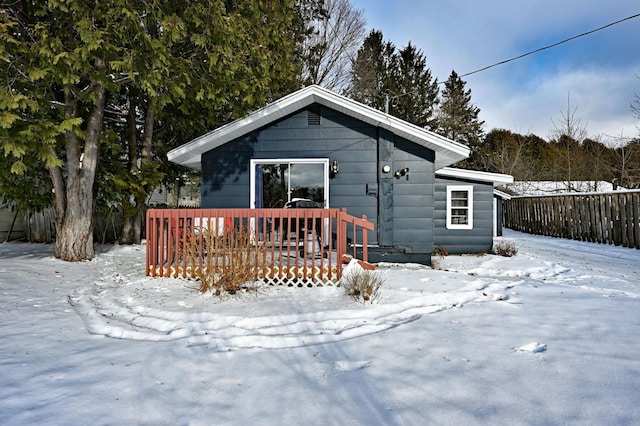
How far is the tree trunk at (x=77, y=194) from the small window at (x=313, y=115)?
175 inches

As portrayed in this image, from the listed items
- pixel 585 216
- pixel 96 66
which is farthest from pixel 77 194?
pixel 585 216

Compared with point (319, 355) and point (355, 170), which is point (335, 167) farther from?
point (319, 355)

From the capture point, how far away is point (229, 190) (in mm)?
7938

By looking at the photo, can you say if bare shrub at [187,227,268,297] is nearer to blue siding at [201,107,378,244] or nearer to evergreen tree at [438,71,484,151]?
blue siding at [201,107,378,244]

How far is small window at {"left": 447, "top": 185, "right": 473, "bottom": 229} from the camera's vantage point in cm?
1034

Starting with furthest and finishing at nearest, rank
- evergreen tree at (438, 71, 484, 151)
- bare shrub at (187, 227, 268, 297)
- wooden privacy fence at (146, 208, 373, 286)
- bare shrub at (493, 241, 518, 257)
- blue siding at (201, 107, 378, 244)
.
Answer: evergreen tree at (438, 71, 484, 151) < bare shrub at (493, 241, 518, 257) < blue siding at (201, 107, 378, 244) < wooden privacy fence at (146, 208, 373, 286) < bare shrub at (187, 227, 268, 297)

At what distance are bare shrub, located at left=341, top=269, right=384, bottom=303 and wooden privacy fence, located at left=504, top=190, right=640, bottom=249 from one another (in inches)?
426

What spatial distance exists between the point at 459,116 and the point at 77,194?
96.7ft

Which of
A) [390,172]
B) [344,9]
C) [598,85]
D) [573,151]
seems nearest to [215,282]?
[390,172]

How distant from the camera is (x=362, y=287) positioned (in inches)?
163

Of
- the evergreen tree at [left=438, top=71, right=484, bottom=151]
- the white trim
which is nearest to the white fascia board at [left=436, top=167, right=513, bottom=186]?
the white trim

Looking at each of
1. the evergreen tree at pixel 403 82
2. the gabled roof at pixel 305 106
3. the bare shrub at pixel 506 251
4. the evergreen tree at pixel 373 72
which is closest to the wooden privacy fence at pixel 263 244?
the gabled roof at pixel 305 106

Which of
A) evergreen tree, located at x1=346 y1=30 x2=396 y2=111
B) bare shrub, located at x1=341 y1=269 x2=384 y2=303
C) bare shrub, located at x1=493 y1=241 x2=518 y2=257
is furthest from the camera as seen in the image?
evergreen tree, located at x1=346 y1=30 x2=396 y2=111

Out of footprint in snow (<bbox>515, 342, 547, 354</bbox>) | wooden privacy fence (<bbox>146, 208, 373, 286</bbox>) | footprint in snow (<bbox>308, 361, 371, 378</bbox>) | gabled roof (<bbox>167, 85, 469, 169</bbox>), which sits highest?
gabled roof (<bbox>167, 85, 469, 169</bbox>)
